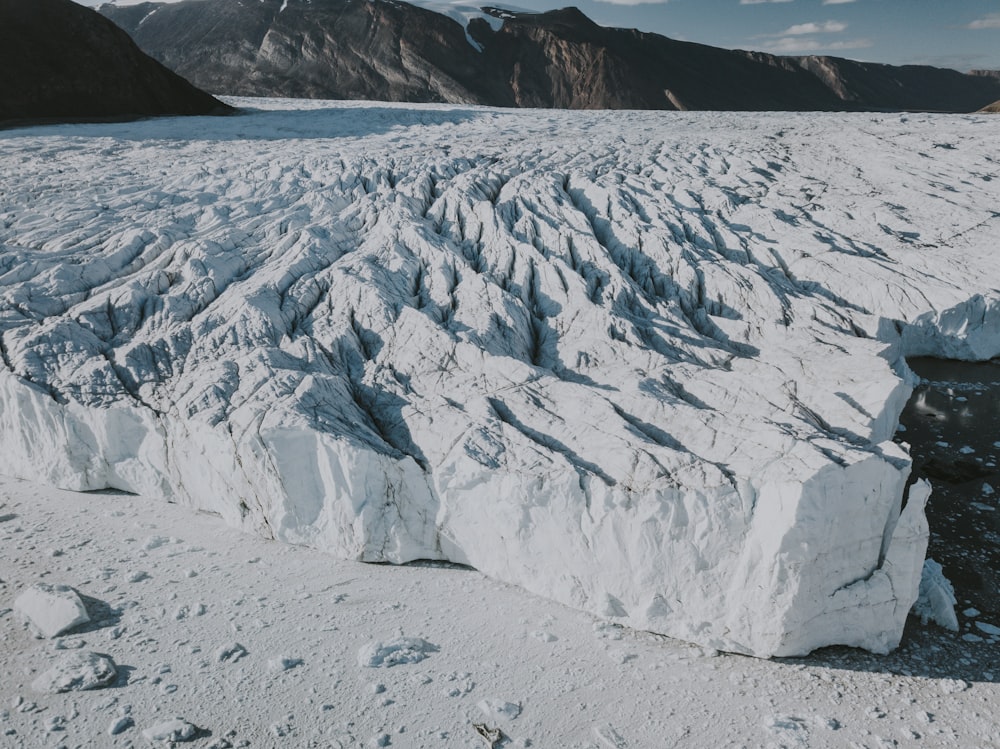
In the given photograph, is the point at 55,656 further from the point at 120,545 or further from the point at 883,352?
the point at 883,352

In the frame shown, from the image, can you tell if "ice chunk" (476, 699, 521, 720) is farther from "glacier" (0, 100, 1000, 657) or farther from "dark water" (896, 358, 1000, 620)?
"dark water" (896, 358, 1000, 620)

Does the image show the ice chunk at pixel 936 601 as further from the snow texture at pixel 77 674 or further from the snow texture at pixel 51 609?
the snow texture at pixel 51 609

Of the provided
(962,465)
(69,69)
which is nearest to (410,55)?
(69,69)

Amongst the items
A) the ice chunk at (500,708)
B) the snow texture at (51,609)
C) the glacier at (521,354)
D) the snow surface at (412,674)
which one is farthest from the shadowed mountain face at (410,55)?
the ice chunk at (500,708)

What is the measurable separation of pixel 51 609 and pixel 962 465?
493 inches

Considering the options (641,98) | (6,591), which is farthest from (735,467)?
(641,98)

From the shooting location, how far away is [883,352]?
9.78 meters

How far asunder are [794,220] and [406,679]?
1384cm

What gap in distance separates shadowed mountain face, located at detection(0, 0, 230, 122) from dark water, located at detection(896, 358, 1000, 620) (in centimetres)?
2508

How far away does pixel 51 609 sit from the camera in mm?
6293

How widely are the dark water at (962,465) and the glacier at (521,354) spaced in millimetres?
921

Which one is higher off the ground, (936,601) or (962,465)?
(962,465)

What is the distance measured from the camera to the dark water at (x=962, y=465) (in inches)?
297

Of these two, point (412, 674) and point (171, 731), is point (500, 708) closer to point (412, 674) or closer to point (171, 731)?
point (412, 674)
